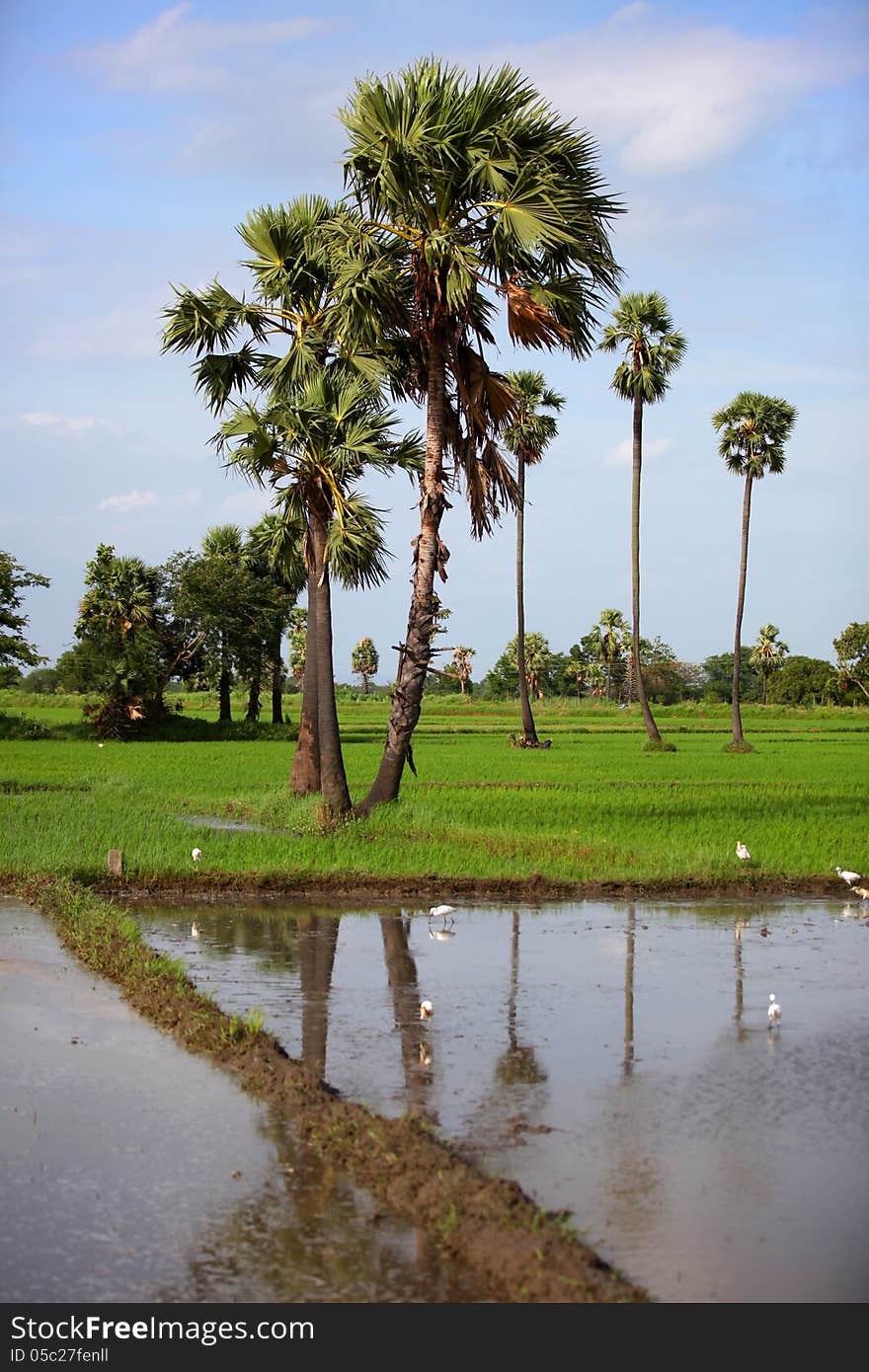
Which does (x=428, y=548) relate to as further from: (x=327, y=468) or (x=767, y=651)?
(x=767, y=651)

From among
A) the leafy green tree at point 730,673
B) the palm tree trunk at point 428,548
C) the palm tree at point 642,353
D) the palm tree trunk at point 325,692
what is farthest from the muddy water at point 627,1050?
the leafy green tree at point 730,673

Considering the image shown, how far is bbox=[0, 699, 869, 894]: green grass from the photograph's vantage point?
51.6ft

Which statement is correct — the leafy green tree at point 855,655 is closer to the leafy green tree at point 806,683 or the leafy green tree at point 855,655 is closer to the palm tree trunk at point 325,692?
the leafy green tree at point 806,683

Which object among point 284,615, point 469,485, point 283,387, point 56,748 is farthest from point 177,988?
point 284,615

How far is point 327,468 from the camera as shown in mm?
20469

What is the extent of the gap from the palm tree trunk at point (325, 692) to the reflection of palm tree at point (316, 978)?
247 inches

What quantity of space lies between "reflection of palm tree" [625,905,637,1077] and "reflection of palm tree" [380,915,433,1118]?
119cm

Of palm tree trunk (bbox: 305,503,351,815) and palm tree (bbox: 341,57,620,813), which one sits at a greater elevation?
palm tree (bbox: 341,57,620,813)

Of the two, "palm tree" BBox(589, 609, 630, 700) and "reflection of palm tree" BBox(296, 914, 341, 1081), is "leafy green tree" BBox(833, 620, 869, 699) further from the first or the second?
"reflection of palm tree" BBox(296, 914, 341, 1081)

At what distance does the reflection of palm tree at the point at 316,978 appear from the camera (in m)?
8.35

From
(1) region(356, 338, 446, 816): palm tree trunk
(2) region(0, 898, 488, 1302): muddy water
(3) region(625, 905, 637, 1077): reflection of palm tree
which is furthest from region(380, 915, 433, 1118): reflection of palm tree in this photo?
(1) region(356, 338, 446, 816): palm tree trunk

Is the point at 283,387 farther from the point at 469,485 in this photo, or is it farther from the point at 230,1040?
the point at 230,1040

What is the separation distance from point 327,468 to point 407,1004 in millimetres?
12088

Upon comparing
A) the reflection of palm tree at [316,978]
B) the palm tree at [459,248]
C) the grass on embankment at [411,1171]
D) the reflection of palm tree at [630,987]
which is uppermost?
the palm tree at [459,248]
